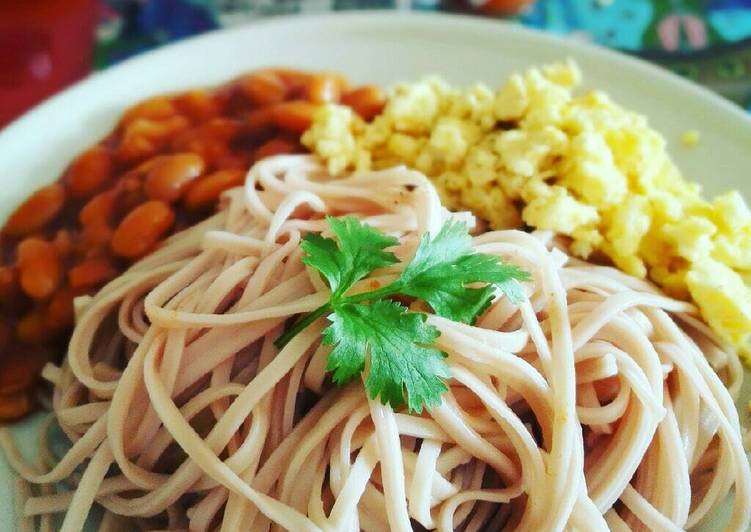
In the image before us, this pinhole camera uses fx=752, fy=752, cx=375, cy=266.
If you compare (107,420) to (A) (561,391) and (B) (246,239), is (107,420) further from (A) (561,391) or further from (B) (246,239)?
(A) (561,391)

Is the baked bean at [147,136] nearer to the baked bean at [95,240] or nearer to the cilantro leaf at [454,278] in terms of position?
the baked bean at [95,240]

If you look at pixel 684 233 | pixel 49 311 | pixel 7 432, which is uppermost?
pixel 684 233

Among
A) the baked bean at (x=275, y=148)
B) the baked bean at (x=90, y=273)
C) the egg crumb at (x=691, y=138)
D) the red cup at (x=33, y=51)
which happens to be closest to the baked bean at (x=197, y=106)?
the baked bean at (x=275, y=148)

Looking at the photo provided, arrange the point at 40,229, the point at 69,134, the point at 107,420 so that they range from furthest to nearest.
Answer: the point at 69,134 < the point at 40,229 < the point at 107,420

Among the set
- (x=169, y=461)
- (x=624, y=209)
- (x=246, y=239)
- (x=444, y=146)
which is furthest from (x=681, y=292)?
(x=169, y=461)

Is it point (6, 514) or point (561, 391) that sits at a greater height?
point (561, 391)

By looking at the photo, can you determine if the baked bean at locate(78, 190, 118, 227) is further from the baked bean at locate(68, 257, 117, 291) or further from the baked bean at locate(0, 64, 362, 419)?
the baked bean at locate(68, 257, 117, 291)
